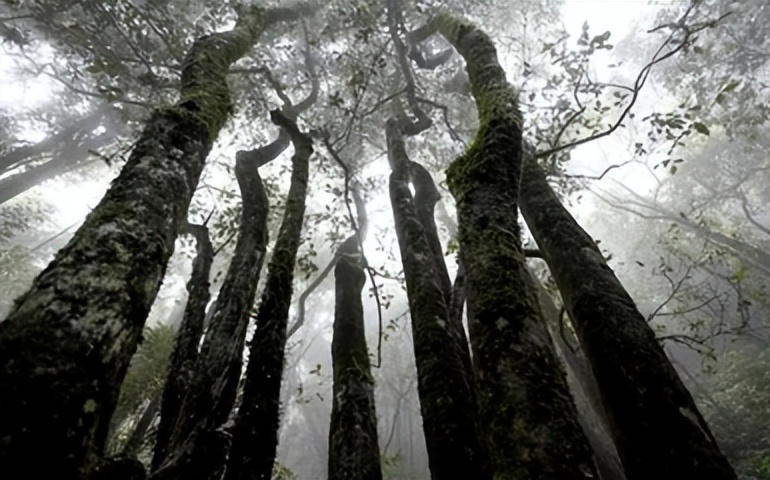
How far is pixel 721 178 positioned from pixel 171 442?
33.0 m

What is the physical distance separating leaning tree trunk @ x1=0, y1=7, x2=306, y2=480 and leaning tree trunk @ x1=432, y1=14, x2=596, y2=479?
159 cm

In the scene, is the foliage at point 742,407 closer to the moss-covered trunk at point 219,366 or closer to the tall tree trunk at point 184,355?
the moss-covered trunk at point 219,366

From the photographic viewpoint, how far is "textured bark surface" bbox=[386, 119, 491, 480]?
3.35 metres

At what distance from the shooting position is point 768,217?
1148 inches

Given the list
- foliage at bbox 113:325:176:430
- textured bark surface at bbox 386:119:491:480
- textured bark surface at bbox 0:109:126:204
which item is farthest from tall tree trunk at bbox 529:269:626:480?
textured bark surface at bbox 0:109:126:204

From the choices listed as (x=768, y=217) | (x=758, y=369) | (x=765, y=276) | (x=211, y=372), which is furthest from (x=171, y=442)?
(x=768, y=217)

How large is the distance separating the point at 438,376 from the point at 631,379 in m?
1.60

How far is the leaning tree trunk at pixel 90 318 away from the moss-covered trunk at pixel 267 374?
5.68 ft

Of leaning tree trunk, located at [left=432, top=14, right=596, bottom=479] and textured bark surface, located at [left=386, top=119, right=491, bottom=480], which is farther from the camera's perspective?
textured bark surface, located at [left=386, top=119, right=491, bottom=480]

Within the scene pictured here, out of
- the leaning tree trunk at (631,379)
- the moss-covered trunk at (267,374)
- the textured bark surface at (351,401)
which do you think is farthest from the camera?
the textured bark surface at (351,401)

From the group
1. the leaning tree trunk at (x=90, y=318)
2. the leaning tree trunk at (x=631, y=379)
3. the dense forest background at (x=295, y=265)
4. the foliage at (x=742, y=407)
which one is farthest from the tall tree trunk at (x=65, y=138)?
the foliage at (x=742, y=407)

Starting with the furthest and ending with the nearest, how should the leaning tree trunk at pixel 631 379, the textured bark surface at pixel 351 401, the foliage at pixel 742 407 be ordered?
the foliage at pixel 742 407
the textured bark surface at pixel 351 401
the leaning tree trunk at pixel 631 379

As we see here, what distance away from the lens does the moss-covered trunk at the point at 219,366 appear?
122 inches

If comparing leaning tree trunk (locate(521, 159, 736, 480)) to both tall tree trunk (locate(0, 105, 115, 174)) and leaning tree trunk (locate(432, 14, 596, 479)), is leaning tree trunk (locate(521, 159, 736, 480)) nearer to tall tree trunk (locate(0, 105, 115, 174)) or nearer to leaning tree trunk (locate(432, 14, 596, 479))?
leaning tree trunk (locate(432, 14, 596, 479))
